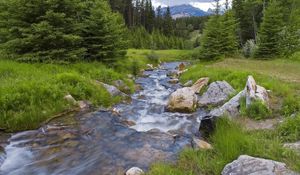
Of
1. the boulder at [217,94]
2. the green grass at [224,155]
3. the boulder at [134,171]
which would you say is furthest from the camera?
the boulder at [217,94]

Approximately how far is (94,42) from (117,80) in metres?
3.83

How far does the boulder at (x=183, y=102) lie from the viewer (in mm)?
12273

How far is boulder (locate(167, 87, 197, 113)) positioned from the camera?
40.3ft

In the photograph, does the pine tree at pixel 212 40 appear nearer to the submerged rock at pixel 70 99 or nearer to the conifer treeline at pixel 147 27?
the submerged rock at pixel 70 99

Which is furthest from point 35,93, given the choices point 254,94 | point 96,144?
point 254,94

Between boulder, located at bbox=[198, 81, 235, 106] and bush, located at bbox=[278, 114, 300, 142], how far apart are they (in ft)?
17.2

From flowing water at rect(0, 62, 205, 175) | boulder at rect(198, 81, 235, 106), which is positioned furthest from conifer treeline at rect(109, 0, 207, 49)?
flowing water at rect(0, 62, 205, 175)

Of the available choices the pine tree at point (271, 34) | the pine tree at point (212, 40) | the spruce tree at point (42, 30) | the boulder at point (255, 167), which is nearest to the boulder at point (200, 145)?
the boulder at point (255, 167)

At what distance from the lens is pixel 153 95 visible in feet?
52.1

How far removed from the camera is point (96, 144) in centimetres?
812

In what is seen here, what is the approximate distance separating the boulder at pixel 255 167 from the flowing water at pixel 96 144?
1803 millimetres

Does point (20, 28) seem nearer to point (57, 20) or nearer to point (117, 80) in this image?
point (57, 20)

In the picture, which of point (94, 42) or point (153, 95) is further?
point (94, 42)

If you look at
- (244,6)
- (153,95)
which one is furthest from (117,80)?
(244,6)
